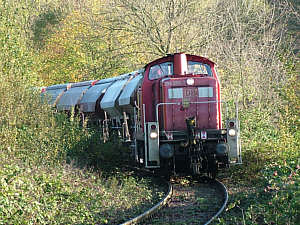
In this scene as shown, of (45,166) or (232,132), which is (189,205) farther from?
(45,166)

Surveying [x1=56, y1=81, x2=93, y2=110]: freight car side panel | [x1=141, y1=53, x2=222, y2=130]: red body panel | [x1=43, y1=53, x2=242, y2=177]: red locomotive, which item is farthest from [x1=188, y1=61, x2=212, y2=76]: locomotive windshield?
[x1=56, y1=81, x2=93, y2=110]: freight car side panel

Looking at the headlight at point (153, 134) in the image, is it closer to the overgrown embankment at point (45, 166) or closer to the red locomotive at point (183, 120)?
the red locomotive at point (183, 120)

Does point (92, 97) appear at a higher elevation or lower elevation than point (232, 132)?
higher

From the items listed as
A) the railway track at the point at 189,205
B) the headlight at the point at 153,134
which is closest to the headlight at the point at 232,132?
the railway track at the point at 189,205

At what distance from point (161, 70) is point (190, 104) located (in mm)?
1261

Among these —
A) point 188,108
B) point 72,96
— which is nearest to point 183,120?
point 188,108

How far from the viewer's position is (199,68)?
42.0ft

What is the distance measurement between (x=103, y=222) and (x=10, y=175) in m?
1.79

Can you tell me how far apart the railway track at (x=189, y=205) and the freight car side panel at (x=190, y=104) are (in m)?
1.57

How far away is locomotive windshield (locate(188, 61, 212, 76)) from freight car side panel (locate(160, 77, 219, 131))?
23.2 inches

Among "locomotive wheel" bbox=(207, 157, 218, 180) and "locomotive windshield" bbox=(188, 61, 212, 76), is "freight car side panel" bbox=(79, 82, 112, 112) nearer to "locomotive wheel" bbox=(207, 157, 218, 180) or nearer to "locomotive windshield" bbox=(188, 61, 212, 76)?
"locomotive windshield" bbox=(188, 61, 212, 76)

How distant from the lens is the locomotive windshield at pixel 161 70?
1270 cm

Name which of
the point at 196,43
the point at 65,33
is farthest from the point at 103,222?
the point at 65,33

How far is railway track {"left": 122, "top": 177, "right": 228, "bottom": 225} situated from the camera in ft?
28.6
